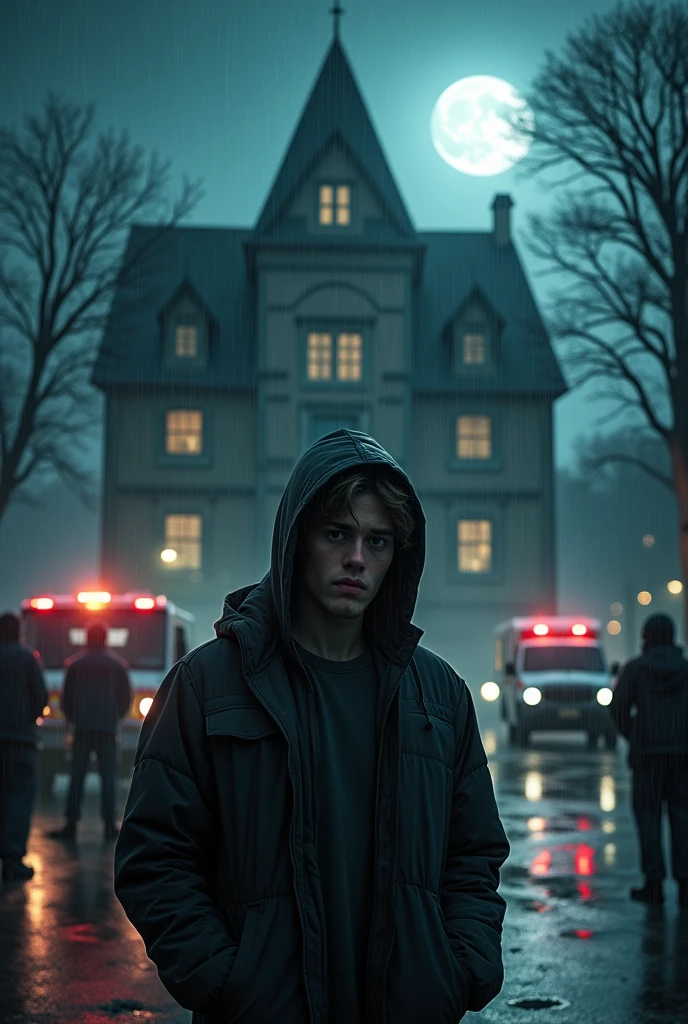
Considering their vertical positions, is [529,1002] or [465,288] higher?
[465,288]

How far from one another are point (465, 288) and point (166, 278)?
938 centimetres

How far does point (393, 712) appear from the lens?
3.23 m

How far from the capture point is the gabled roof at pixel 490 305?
40312 mm

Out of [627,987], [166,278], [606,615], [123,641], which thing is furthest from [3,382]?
[606,615]

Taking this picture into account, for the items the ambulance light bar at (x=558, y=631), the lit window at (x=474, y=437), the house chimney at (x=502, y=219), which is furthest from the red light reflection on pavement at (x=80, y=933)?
the house chimney at (x=502, y=219)

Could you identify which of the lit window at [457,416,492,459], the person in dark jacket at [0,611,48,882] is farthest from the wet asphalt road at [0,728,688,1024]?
the lit window at [457,416,492,459]

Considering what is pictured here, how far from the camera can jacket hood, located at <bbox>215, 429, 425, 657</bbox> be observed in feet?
10.7

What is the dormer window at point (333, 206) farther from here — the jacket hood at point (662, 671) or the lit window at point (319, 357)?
the jacket hood at point (662, 671)

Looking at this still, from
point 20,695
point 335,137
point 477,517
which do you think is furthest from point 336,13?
point 20,695

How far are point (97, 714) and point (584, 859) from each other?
4.80 metres

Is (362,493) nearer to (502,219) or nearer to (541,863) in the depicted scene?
(541,863)

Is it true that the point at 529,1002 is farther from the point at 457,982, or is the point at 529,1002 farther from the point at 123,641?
the point at 123,641

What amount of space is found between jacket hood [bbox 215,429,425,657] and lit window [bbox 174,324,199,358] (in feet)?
122

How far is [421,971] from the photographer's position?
→ 10.0 feet
